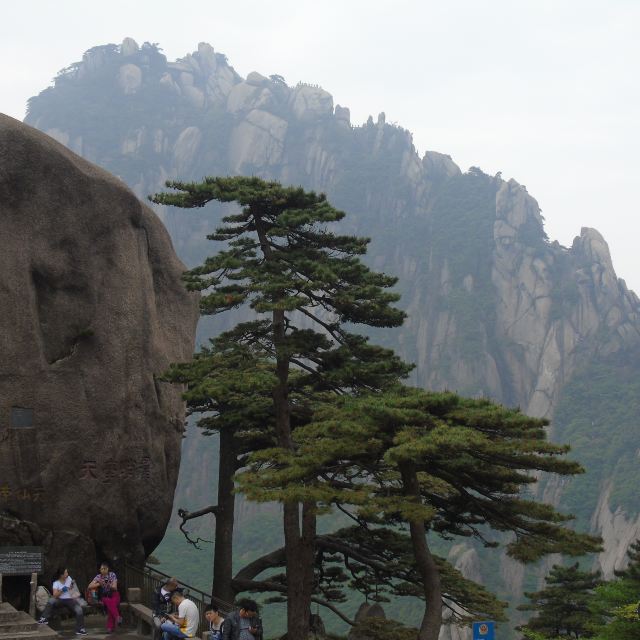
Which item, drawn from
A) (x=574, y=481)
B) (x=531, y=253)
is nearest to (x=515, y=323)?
(x=531, y=253)

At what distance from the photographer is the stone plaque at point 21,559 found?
1580cm

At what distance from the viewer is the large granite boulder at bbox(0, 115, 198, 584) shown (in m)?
17.0

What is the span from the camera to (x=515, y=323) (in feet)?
351

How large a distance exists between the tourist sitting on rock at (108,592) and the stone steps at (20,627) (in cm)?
161

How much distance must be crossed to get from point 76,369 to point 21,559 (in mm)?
3984

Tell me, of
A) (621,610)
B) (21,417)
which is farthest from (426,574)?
(21,417)

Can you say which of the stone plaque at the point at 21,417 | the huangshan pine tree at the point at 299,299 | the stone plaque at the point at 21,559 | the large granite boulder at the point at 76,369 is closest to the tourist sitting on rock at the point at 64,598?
the stone plaque at the point at 21,559

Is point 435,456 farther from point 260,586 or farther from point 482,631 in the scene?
point 260,586

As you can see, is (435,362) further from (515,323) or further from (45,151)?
(45,151)

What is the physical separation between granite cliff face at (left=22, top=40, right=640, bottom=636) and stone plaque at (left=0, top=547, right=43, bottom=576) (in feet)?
197

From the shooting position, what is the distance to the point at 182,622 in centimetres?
1184

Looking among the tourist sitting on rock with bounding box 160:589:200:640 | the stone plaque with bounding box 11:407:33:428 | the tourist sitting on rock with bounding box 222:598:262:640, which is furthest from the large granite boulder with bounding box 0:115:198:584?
the tourist sitting on rock with bounding box 222:598:262:640

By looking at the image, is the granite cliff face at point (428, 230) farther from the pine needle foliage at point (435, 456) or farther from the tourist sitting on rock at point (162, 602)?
the tourist sitting on rock at point (162, 602)

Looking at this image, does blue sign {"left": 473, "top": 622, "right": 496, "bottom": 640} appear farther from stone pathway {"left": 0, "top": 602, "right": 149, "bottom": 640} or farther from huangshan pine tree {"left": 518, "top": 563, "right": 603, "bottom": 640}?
huangshan pine tree {"left": 518, "top": 563, "right": 603, "bottom": 640}
